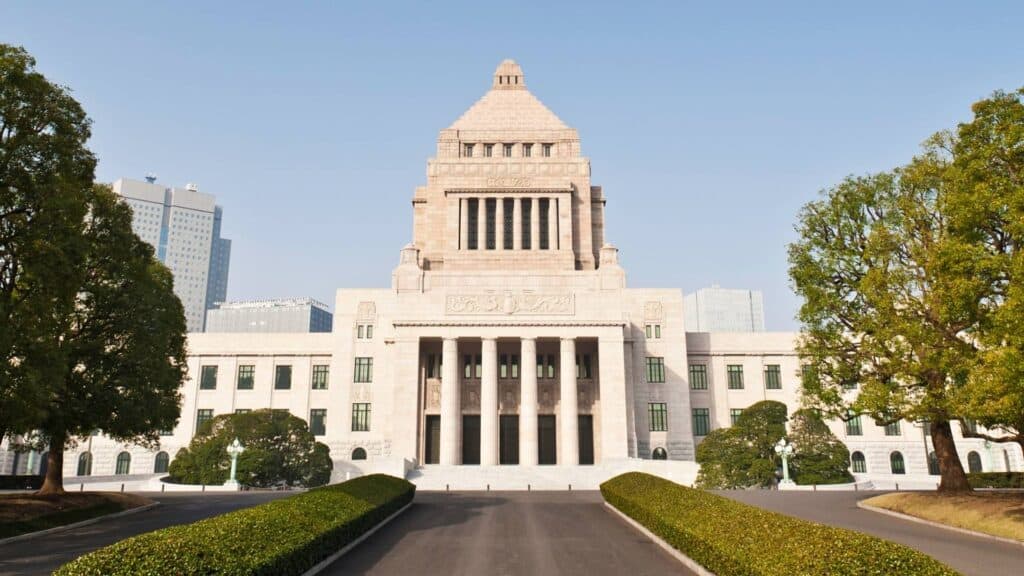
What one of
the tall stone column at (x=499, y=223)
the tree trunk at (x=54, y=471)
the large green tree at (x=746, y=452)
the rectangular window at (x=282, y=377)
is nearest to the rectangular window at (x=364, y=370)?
the rectangular window at (x=282, y=377)

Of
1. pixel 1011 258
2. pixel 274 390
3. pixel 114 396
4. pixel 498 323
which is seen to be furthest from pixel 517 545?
pixel 274 390

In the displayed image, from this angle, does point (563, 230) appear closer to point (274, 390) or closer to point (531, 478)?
point (531, 478)

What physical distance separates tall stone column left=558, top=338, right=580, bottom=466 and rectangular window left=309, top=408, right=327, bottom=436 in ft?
76.5

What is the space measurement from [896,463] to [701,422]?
56.0ft

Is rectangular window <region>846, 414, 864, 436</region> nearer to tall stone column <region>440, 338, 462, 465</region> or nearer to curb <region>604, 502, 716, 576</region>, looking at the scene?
tall stone column <region>440, 338, 462, 465</region>

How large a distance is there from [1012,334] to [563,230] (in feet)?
151

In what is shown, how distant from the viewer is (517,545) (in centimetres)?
1817

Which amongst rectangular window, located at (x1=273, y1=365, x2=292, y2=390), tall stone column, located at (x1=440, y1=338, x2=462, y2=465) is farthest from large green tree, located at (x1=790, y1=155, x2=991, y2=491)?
rectangular window, located at (x1=273, y1=365, x2=292, y2=390)

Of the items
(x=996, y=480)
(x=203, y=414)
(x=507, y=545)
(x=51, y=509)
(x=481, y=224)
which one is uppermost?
(x=481, y=224)

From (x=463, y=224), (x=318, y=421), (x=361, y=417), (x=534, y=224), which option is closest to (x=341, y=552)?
(x=361, y=417)

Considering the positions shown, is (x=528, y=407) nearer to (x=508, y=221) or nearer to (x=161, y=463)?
(x=508, y=221)

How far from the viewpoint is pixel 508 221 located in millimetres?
64500

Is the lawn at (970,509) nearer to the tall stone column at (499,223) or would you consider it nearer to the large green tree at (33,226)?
the large green tree at (33,226)

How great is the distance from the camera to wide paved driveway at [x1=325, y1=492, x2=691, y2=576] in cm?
1520
